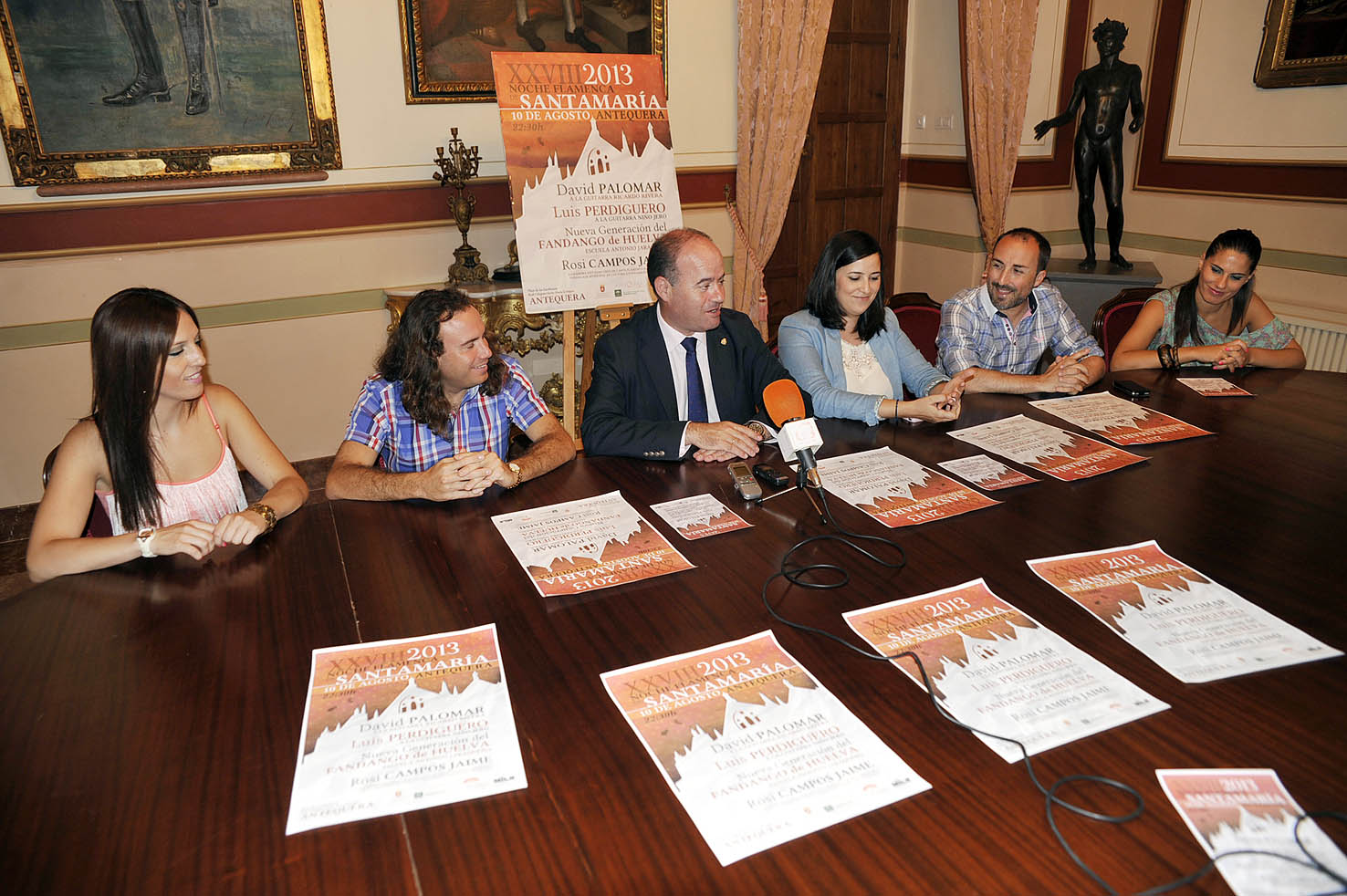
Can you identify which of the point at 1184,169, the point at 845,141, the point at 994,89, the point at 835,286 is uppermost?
the point at 994,89

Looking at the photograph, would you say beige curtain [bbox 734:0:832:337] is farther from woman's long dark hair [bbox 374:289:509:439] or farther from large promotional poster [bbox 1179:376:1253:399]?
woman's long dark hair [bbox 374:289:509:439]

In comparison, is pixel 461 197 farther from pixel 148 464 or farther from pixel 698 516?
pixel 698 516

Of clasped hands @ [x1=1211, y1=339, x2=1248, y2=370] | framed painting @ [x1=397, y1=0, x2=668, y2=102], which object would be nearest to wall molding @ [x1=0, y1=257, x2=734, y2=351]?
framed painting @ [x1=397, y1=0, x2=668, y2=102]

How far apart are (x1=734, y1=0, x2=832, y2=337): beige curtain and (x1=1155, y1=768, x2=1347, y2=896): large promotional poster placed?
3838mm

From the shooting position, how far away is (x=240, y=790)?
3.23 feet

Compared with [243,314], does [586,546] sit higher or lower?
lower

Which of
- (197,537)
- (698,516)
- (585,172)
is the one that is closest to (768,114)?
(585,172)

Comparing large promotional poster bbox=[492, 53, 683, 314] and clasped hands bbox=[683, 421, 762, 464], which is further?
large promotional poster bbox=[492, 53, 683, 314]

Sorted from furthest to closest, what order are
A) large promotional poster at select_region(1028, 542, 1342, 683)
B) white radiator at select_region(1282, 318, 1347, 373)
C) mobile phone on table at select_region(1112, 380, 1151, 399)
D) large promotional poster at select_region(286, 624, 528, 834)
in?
1. white radiator at select_region(1282, 318, 1347, 373)
2. mobile phone on table at select_region(1112, 380, 1151, 399)
3. large promotional poster at select_region(1028, 542, 1342, 683)
4. large promotional poster at select_region(286, 624, 528, 834)

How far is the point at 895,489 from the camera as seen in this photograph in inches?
70.6

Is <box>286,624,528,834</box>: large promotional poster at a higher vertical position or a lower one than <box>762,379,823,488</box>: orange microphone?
lower

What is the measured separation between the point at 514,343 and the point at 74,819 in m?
3.30

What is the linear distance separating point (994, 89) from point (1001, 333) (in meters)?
2.63

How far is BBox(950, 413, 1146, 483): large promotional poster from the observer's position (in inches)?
74.7
